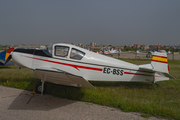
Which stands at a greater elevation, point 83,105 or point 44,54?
point 44,54

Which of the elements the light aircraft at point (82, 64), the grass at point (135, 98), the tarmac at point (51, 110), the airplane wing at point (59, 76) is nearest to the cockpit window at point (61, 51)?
the light aircraft at point (82, 64)

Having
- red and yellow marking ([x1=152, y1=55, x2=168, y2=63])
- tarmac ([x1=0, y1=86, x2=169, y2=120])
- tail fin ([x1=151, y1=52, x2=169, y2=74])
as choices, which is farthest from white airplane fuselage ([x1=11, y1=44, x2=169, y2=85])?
tarmac ([x1=0, y1=86, x2=169, y2=120])

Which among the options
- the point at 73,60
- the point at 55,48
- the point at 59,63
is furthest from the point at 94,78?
the point at 55,48

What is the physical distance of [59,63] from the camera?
5.07 meters

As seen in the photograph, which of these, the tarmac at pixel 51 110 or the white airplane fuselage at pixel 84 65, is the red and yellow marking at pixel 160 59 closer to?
the white airplane fuselage at pixel 84 65

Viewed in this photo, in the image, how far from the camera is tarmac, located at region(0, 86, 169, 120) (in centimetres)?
357

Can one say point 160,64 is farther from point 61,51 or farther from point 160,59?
point 61,51

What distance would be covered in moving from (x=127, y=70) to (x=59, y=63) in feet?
8.77

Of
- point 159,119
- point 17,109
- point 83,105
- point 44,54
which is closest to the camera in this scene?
point 159,119

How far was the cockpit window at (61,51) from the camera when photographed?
16.9 feet

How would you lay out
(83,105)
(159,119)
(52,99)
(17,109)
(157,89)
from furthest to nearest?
(157,89) < (52,99) < (83,105) < (17,109) < (159,119)

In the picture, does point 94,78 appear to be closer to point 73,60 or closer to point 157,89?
point 73,60

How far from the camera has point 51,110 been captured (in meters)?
3.99

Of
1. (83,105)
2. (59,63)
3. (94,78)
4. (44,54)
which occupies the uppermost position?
(44,54)
